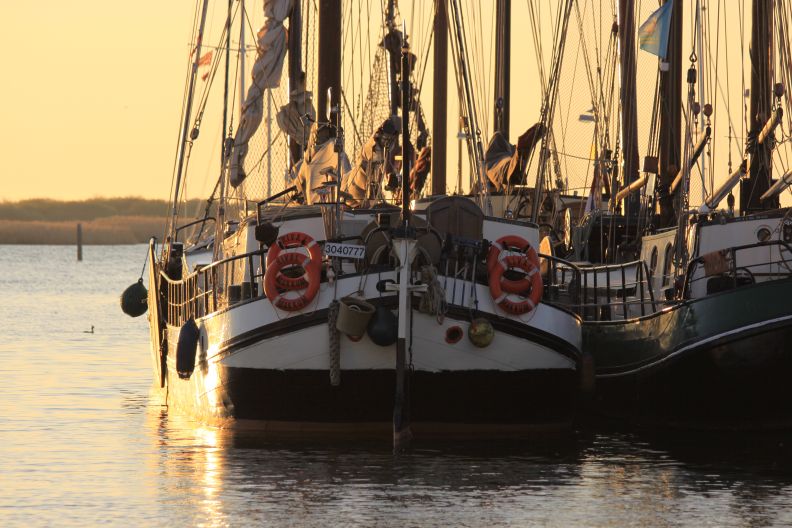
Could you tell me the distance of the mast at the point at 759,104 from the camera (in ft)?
107

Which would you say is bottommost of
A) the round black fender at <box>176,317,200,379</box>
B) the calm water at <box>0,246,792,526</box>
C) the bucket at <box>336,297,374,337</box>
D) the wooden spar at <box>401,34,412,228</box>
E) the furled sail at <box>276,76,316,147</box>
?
the calm water at <box>0,246,792,526</box>

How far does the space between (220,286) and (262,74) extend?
15.7ft

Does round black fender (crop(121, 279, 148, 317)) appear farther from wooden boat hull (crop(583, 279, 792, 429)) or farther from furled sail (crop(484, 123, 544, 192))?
wooden boat hull (crop(583, 279, 792, 429))

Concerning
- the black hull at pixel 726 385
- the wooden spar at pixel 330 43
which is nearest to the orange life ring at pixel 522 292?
the black hull at pixel 726 385

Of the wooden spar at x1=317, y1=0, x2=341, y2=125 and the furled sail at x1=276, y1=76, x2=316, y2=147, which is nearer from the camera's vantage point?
the furled sail at x1=276, y1=76, x2=316, y2=147

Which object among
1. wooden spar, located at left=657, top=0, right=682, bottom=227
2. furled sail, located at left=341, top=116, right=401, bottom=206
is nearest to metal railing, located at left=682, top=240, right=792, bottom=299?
furled sail, located at left=341, top=116, right=401, bottom=206

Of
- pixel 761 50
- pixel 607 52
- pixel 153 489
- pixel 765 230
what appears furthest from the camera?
pixel 607 52

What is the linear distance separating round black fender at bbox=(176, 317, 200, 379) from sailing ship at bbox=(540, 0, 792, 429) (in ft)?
20.3

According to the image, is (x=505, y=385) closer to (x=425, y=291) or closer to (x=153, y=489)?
(x=425, y=291)

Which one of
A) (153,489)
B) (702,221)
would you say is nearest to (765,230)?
(702,221)

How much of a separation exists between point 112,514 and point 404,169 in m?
7.02

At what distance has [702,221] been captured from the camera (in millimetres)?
29734

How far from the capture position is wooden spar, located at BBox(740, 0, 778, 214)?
32.7 meters

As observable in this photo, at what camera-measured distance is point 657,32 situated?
1342 inches
